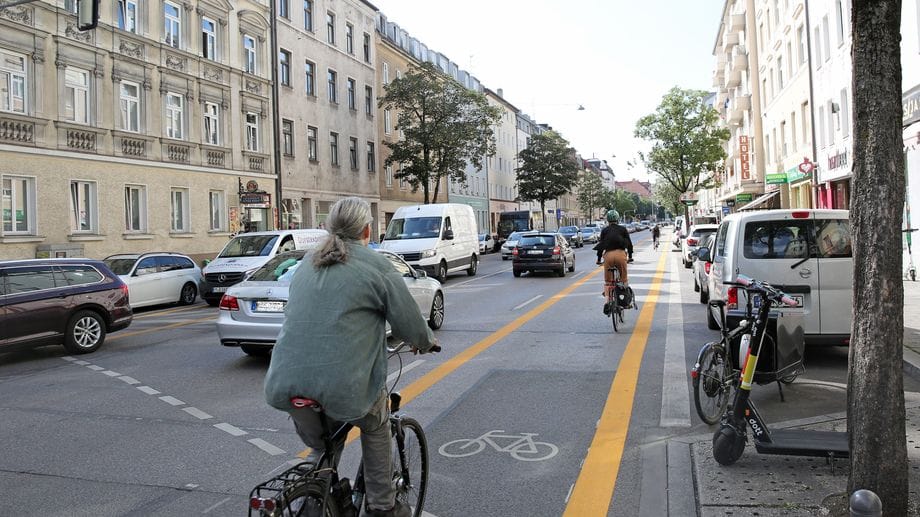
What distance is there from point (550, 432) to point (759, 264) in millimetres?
3664

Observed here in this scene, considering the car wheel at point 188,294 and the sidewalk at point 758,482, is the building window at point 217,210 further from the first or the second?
the sidewalk at point 758,482

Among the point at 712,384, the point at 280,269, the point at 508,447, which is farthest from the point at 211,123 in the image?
the point at 712,384

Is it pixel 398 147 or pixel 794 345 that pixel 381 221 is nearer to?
pixel 398 147

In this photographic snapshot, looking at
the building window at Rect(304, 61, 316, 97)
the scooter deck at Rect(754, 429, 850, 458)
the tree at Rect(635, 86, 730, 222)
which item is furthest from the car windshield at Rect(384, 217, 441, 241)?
the tree at Rect(635, 86, 730, 222)

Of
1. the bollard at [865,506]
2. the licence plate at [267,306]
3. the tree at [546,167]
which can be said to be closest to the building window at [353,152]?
the licence plate at [267,306]

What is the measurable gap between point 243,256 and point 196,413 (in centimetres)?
1246

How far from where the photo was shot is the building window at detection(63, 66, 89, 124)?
842 inches

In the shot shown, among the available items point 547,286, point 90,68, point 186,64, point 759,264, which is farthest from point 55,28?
point 759,264

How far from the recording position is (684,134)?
2203 inches

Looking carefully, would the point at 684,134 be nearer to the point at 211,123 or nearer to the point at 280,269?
the point at 211,123

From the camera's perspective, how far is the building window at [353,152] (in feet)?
131

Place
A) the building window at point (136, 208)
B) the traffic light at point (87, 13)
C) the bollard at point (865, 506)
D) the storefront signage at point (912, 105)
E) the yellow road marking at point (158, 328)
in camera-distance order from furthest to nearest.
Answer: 1. the building window at point (136, 208)
2. the storefront signage at point (912, 105)
3. the yellow road marking at point (158, 328)
4. the traffic light at point (87, 13)
5. the bollard at point (865, 506)

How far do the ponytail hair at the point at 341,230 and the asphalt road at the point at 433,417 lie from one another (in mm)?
1847

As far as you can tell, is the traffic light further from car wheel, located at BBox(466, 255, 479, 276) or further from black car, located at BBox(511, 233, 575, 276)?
car wheel, located at BBox(466, 255, 479, 276)
